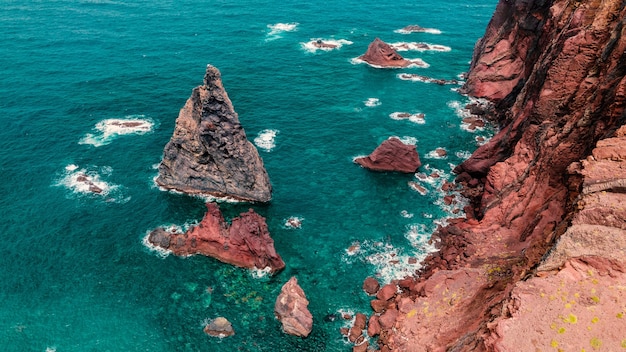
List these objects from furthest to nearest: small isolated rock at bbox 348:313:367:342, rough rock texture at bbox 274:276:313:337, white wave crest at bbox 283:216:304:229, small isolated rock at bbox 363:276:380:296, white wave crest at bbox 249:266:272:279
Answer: white wave crest at bbox 283:216:304:229
white wave crest at bbox 249:266:272:279
small isolated rock at bbox 363:276:380:296
rough rock texture at bbox 274:276:313:337
small isolated rock at bbox 348:313:367:342

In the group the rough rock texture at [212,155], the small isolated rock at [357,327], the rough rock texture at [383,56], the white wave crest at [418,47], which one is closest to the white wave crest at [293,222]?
the rough rock texture at [212,155]

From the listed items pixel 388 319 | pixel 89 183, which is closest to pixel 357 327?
pixel 388 319

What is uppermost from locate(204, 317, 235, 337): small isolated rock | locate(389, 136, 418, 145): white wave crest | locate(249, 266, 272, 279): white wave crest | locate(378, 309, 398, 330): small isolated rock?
locate(389, 136, 418, 145): white wave crest

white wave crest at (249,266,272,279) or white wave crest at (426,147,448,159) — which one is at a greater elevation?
white wave crest at (426,147,448,159)

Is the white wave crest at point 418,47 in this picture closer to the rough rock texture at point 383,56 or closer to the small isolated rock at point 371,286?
the rough rock texture at point 383,56

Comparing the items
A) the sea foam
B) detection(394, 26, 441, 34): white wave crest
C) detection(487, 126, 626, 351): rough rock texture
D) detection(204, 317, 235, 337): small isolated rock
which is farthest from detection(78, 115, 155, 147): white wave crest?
detection(394, 26, 441, 34): white wave crest

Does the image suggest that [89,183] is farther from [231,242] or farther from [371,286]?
[371,286]

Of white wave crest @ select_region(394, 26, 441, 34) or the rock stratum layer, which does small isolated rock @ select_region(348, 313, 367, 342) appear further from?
white wave crest @ select_region(394, 26, 441, 34)
